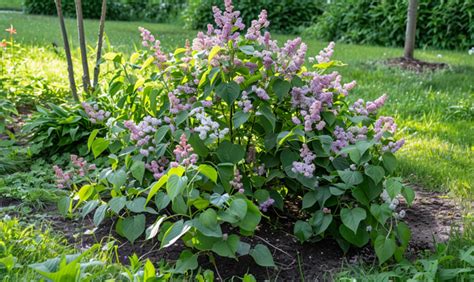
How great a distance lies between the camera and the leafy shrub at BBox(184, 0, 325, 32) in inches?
521

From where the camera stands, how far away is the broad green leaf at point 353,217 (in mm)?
2509

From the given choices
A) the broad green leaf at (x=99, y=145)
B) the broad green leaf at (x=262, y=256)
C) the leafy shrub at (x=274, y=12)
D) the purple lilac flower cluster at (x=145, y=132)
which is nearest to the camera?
the broad green leaf at (x=262, y=256)

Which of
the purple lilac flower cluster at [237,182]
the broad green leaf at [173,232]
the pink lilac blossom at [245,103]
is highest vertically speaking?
the pink lilac blossom at [245,103]

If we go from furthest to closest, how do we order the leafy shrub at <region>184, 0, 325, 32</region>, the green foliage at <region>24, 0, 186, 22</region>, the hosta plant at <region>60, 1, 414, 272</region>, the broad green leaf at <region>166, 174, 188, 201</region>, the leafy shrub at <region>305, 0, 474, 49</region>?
the green foliage at <region>24, 0, 186, 22</region> → the leafy shrub at <region>184, 0, 325, 32</region> → the leafy shrub at <region>305, 0, 474, 49</region> → the hosta plant at <region>60, 1, 414, 272</region> → the broad green leaf at <region>166, 174, 188, 201</region>

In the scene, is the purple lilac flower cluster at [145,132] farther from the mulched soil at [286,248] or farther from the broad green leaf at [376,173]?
the broad green leaf at [376,173]

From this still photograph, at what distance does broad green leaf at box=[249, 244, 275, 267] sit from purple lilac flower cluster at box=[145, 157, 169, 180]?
0.53 m

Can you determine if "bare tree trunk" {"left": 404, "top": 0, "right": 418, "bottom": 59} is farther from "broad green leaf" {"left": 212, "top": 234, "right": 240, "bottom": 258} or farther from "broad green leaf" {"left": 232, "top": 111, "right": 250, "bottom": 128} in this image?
"broad green leaf" {"left": 212, "top": 234, "right": 240, "bottom": 258}

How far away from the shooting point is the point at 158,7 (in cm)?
1666

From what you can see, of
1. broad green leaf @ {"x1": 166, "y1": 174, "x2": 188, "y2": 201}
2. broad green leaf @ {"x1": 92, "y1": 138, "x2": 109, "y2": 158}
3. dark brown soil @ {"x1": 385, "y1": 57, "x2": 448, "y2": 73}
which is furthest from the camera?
dark brown soil @ {"x1": 385, "y1": 57, "x2": 448, "y2": 73}

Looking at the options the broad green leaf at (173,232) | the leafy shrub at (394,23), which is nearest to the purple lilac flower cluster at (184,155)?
the broad green leaf at (173,232)

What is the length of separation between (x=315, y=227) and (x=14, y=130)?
8.84ft

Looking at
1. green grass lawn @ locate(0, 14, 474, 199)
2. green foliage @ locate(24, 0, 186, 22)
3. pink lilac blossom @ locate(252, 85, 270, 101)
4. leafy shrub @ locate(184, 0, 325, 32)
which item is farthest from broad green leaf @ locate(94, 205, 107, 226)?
green foliage @ locate(24, 0, 186, 22)

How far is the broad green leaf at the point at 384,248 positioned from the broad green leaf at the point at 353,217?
11 cm

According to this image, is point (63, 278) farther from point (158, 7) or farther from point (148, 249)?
point (158, 7)
